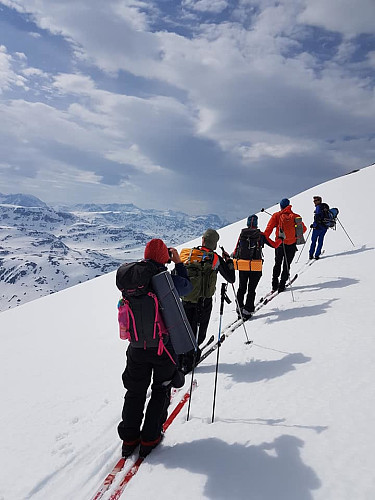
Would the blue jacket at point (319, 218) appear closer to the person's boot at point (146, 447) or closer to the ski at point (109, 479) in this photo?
the person's boot at point (146, 447)

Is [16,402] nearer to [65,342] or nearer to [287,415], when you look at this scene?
[65,342]

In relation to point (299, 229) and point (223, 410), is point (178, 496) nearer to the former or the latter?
point (223, 410)

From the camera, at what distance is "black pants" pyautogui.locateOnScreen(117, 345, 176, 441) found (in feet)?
13.3

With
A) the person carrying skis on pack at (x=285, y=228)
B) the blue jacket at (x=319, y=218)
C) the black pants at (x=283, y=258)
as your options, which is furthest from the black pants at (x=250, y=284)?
the blue jacket at (x=319, y=218)

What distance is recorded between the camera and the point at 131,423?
13.5 feet

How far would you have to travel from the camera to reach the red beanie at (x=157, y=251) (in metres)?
4.11

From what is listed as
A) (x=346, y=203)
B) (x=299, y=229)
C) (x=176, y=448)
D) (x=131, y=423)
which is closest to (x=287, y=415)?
(x=176, y=448)

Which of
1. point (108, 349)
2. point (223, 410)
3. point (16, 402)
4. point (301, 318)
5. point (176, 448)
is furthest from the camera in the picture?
point (108, 349)

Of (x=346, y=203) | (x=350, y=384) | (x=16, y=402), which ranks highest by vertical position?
(x=346, y=203)

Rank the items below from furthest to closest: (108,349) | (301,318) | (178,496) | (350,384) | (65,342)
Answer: (65,342)
(108,349)
(301,318)
(350,384)
(178,496)

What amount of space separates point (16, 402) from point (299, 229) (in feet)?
29.3

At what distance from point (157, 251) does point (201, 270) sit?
93.7 inches

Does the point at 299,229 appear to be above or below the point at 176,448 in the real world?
above

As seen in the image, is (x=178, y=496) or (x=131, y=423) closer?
(x=178, y=496)
